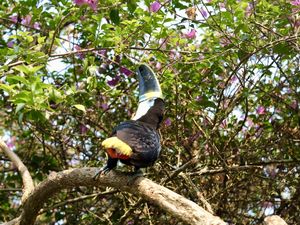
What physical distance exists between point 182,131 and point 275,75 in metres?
0.67

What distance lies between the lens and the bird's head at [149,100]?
2457 mm

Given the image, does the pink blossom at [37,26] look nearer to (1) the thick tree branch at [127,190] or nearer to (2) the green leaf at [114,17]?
(2) the green leaf at [114,17]

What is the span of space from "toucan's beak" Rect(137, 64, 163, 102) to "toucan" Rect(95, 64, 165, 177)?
0.03 m

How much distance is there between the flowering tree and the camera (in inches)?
114

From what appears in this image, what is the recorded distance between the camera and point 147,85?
101 inches

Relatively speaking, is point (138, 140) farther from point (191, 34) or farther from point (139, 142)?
point (191, 34)

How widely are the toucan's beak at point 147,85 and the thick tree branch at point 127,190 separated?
1.27 feet

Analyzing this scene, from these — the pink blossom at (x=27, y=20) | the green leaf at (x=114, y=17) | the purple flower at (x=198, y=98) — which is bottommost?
the purple flower at (x=198, y=98)

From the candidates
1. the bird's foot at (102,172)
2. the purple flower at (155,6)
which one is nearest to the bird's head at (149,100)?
the bird's foot at (102,172)

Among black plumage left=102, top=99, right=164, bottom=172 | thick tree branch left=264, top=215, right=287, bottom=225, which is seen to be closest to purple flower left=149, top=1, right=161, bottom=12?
black plumage left=102, top=99, right=164, bottom=172

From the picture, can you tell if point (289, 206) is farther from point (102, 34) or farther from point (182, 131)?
point (102, 34)

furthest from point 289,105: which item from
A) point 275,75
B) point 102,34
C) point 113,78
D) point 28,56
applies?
point 28,56

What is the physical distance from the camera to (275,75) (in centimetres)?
372

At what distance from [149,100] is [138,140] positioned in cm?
34
